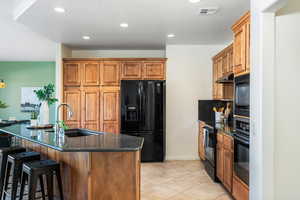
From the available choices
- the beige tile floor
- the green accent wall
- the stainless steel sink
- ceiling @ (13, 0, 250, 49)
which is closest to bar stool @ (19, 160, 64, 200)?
the stainless steel sink

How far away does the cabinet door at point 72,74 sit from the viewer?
5.28 metres

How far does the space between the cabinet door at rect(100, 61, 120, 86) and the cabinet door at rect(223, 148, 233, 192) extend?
293 centimetres

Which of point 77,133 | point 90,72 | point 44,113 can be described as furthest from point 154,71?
point 44,113

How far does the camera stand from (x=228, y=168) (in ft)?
10.4

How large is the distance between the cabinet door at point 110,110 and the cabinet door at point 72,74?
689 millimetres

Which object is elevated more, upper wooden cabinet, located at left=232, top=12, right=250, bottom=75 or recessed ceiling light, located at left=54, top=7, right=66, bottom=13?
recessed ceiling light, located at left=54, top=7, right=66, bottom=13

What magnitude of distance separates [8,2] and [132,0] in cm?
190

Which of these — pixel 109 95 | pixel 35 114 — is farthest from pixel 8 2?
pixel 109 95

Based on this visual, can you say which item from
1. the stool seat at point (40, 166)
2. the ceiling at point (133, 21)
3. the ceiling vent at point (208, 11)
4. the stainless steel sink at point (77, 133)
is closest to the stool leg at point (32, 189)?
the stool seat at point (40, 166)

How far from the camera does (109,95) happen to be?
523cm

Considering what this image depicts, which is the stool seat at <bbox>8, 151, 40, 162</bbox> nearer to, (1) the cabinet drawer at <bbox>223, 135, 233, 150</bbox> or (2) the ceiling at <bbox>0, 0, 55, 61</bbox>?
(2) the ceiling at <bbox>0, 0, 55, 61</bbox>

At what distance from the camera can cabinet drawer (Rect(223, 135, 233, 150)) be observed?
3027mm

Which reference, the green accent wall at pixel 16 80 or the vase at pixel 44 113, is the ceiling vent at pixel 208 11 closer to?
the vase at pixel 44 113

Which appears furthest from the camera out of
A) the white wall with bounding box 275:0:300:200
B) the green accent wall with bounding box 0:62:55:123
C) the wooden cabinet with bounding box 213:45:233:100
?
the green accent wall with bounding box 0:62:55:123
